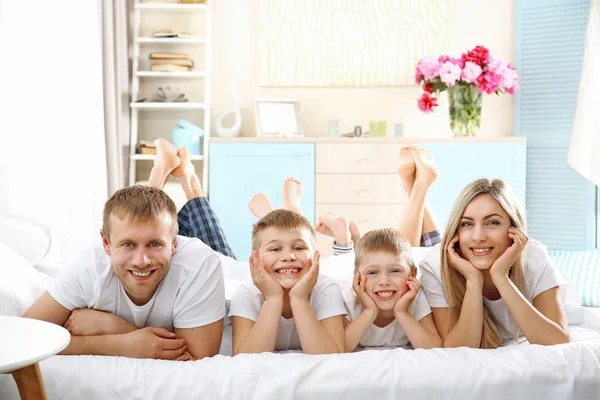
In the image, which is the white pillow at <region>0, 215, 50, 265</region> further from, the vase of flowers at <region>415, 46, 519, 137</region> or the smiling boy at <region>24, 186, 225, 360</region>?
the vase of flowers at <region>415, 46, 519, 137</region>

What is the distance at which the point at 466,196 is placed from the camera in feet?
5.71

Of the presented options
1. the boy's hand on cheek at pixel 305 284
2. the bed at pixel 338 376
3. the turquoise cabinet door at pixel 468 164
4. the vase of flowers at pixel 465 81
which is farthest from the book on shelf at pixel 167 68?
the bed at pixel 338 376

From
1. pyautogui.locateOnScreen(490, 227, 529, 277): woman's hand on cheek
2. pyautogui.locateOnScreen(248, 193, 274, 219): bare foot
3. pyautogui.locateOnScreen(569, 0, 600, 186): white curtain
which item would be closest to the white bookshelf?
pyautogui.locateOnScreen(248, 193, 274, 219): bare foot

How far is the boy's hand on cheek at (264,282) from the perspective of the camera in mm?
1634

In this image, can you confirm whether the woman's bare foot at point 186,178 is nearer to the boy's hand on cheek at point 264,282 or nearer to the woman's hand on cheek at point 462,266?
the boy's hand on cheek at point 264,282

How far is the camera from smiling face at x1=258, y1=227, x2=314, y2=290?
66.7 inches

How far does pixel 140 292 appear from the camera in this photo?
5.23 feet

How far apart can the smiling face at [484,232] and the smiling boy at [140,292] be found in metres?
0.64

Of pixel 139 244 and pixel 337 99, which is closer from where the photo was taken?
pixel 139 244

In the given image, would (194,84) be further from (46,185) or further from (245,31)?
(46,185)

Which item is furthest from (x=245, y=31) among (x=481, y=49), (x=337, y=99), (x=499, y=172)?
(x=499, y=172)

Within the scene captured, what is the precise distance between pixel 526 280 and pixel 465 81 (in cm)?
250

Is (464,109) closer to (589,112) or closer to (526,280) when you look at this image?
(589,112)

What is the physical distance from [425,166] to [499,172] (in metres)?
1.39
